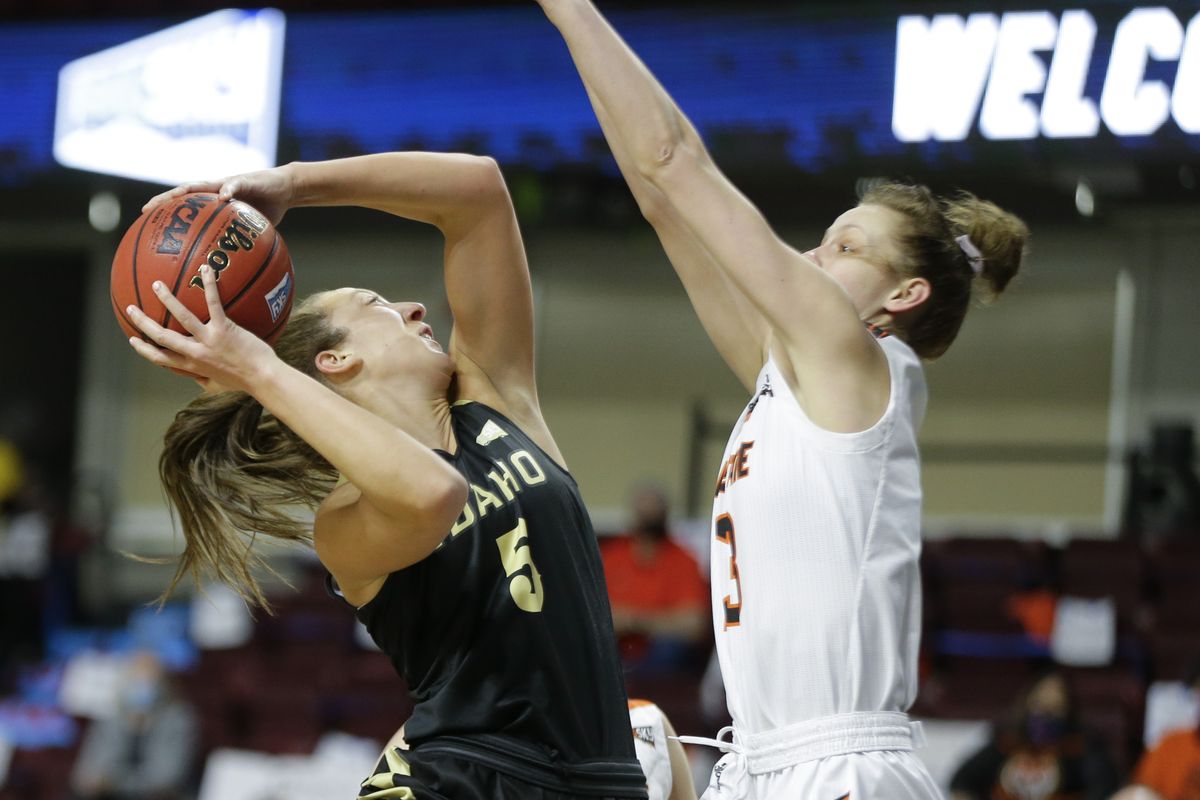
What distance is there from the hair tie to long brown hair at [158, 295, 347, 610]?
3.75ft

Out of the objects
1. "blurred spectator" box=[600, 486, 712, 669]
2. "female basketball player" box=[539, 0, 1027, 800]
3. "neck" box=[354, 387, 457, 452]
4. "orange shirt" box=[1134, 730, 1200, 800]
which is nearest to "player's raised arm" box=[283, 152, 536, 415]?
"neck" box=[354, 387, 457, 452]

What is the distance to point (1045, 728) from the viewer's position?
6766 millimetres

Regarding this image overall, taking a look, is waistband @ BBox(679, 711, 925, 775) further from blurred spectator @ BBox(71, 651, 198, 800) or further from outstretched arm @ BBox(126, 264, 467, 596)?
blurred spectator @ BBox(71, 651, 198, 800)

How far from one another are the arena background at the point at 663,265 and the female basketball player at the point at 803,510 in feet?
14.5

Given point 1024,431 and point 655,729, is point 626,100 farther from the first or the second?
point 1024,431

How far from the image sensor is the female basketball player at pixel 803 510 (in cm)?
246

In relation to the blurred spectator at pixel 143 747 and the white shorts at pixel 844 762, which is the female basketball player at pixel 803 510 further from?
the blurred spectator at pixel 143 747

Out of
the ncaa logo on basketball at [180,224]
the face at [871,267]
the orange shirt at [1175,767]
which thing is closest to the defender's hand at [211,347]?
the ncaa logo on basketball at [180,224]

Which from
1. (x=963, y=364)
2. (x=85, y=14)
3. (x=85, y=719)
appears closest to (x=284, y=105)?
(x=85, y=14)

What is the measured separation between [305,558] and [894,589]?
890 centimetres

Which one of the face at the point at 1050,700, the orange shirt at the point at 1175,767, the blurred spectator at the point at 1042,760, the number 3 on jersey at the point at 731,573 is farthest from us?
the face at the point at 1050,700

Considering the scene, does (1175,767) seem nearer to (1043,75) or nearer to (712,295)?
(1043,75)

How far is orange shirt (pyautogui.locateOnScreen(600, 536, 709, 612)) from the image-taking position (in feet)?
28.2

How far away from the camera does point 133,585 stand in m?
13.0
